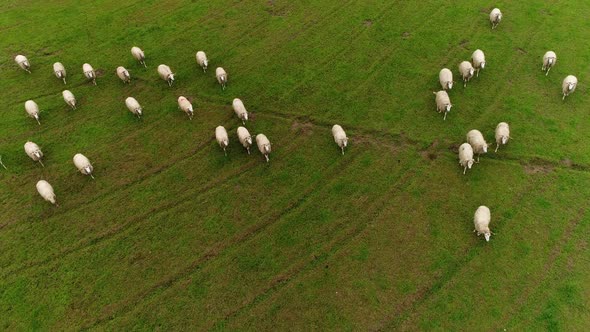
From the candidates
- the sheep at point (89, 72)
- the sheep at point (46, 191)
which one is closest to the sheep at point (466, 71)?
the sheep at point (89, 72)

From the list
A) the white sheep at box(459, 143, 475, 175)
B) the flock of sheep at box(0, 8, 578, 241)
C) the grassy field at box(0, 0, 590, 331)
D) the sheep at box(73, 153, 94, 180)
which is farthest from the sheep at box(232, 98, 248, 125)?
the white sheep at box(459, 143, 475, 175)

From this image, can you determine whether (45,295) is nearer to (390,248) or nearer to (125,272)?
(125,272)

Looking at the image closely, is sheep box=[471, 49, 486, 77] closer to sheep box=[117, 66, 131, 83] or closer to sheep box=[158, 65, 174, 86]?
sheep box=[158, 65, 174, 86]

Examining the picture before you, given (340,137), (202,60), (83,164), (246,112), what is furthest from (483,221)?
(83,164)

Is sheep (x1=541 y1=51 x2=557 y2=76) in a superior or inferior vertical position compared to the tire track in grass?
inferior

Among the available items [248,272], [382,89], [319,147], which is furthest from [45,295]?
[382,89]

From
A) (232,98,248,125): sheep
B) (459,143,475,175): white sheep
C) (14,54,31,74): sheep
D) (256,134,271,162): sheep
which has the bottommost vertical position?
(459,143,475,175): white sheep

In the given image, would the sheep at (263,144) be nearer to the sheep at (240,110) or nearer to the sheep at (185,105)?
the sheep at (240,110)
